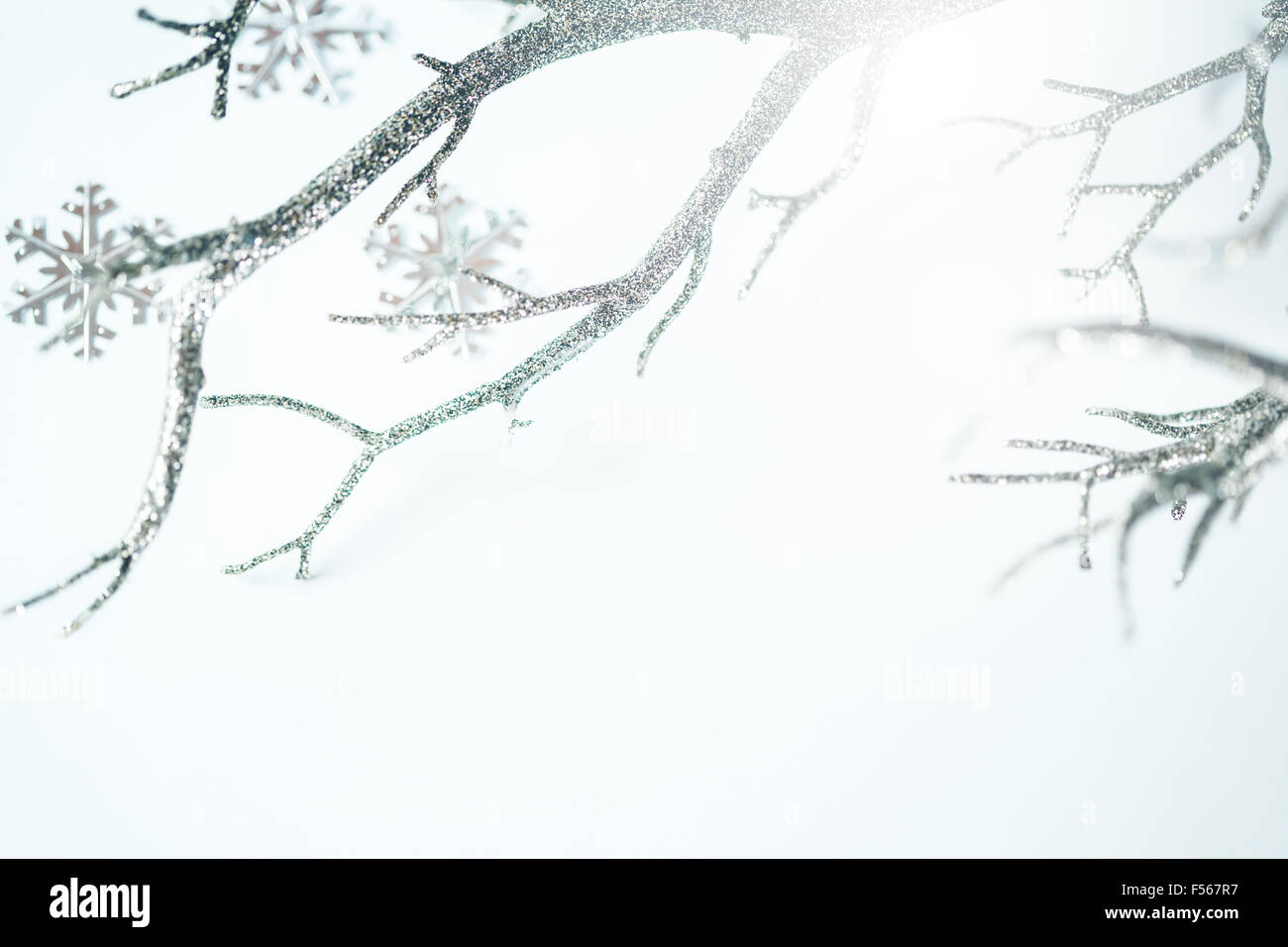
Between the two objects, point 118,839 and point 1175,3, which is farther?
point 1175,3

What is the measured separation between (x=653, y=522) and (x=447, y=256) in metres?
0.71

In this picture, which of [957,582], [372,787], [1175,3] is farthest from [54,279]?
[1175,3]

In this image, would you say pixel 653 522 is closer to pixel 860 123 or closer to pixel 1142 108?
pixel 860 123

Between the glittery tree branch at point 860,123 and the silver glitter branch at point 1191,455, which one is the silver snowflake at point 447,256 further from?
the silver glitter branch at point 1191,455

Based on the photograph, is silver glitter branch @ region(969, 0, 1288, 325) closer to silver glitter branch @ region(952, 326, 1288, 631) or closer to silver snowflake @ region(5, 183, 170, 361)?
silver glitter branch @ region(952, 326, 1288, 631)

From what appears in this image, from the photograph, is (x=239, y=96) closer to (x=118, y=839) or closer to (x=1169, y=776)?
(x=118, y=839)

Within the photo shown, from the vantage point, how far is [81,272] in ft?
5.12

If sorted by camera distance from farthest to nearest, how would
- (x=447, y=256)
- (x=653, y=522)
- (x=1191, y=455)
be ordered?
1. (x=447, y=256)
2. (x=653, y=522)
3. (x=1191, y=455)

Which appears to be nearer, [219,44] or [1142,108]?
[219,44]

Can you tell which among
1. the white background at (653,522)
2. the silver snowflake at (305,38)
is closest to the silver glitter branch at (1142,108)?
the white background at (653,522)

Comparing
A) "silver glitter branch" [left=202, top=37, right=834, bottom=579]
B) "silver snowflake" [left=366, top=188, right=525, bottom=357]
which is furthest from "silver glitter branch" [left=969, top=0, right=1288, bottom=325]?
"silver snowflake" [left=366, top=188, right=525, bottom=357]

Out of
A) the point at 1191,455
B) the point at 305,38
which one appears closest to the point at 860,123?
the point at 1191,455

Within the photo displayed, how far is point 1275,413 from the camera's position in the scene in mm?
815
